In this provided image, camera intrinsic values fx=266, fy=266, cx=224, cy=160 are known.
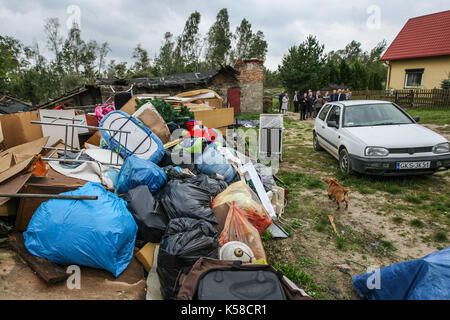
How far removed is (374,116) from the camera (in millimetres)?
5363

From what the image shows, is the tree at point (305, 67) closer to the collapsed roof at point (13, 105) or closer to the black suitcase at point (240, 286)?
the collapsed roof at point (13, 105)

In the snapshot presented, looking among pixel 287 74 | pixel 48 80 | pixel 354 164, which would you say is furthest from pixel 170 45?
pixel 354 164

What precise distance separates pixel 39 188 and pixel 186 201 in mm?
1494

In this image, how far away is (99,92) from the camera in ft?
54.6

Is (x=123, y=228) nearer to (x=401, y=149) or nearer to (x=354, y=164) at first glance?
(x=354, y=164)

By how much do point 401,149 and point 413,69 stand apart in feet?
59.6

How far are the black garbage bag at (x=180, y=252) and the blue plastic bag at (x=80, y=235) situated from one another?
0.39 metres

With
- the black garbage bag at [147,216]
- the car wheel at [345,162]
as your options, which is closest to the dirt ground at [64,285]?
the black garbage bag at [147,216]

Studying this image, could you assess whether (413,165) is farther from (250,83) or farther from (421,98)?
(421,98)

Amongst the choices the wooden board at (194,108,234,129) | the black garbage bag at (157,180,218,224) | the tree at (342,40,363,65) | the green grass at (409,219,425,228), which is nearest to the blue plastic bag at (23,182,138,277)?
the black garbage bag at (157,180,218,224)

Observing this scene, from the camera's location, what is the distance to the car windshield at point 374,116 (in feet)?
17.2

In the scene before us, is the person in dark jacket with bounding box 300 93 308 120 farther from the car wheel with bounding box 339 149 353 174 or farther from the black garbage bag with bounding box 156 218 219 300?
the black garbage bag with bounding box 156 218 219 300

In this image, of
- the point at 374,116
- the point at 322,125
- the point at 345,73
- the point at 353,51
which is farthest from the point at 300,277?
the point at 353,51

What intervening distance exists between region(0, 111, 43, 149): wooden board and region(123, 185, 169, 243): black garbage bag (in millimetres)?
2931
